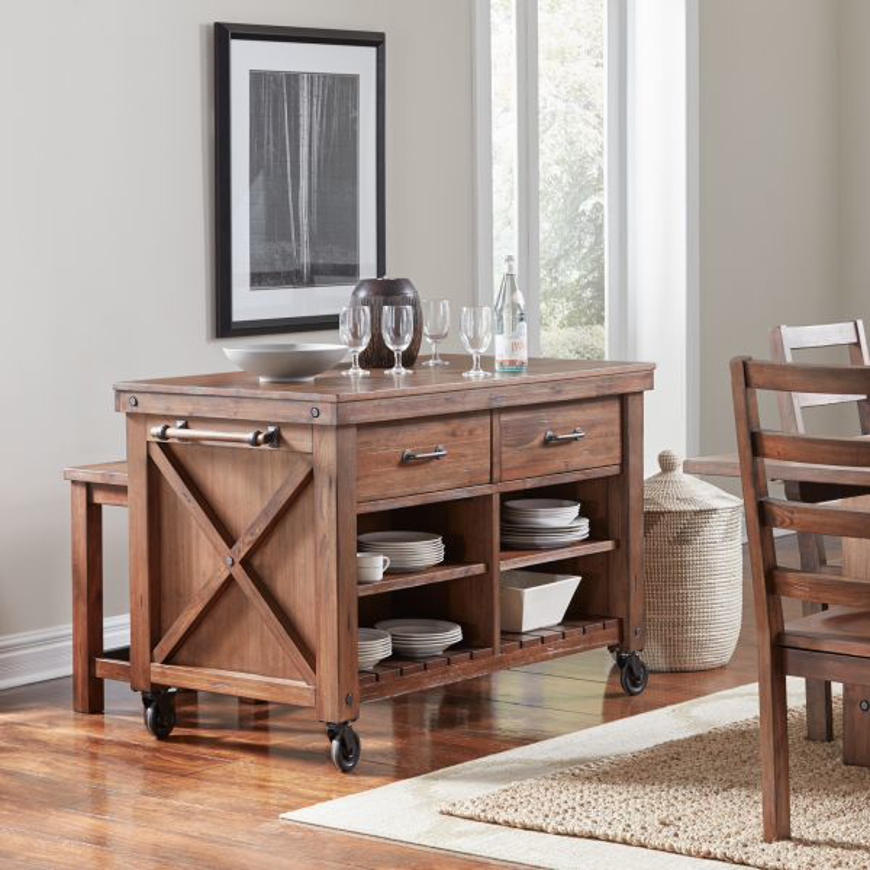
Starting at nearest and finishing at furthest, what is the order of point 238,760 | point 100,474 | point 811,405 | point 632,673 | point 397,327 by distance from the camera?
point 238,760 < point 397,327 < point 100,474 < point 811,405 < point 632,673

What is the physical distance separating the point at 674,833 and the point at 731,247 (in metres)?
3.82

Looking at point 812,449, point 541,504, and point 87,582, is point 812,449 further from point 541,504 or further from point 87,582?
point 87,582

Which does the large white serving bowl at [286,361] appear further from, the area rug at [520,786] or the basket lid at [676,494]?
the basket lid at [676,494]

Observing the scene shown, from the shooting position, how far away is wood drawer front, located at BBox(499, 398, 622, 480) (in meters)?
4.25

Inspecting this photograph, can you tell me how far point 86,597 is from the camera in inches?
172

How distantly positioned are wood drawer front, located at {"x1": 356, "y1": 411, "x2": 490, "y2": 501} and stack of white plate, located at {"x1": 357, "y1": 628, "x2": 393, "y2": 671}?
0.33 meters

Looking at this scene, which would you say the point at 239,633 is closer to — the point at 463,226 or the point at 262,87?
the point at 262,87

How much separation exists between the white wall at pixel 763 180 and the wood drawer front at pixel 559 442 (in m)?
2.28

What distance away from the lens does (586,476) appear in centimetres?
445

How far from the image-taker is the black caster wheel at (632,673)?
15.0 ft

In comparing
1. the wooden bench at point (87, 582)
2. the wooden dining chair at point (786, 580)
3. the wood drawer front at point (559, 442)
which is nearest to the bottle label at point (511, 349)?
the wood drawer front at point (559, 442)

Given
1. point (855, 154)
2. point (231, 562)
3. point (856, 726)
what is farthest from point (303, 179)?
point (855, 154)

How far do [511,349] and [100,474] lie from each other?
982 millimetres

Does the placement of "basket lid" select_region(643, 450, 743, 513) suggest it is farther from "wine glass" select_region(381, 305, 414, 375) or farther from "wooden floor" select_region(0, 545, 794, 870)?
"wine glass" select_region(381, 305, 414, 375)
